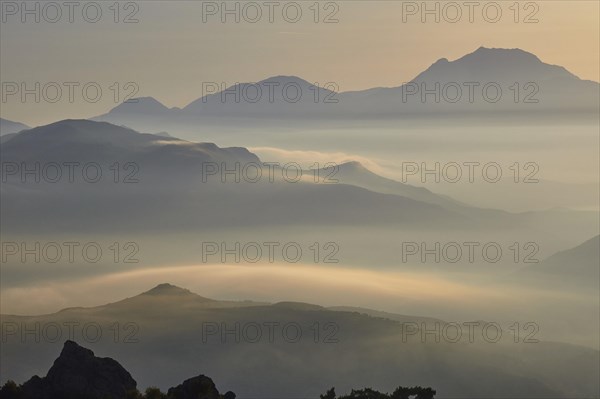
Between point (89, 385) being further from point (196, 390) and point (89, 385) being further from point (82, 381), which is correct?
point (196, 390)

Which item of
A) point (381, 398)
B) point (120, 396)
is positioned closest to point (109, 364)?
point (120, 396)

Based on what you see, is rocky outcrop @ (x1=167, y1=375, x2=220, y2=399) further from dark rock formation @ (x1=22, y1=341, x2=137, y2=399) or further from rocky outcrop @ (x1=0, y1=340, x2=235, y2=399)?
dark rock formation @ (x1=22, y1=341, x2=137, y2=399)

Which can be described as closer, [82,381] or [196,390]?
[196,390]

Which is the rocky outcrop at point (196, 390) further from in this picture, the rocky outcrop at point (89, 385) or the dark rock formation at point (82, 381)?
the dark rock formation at point (82, 381)

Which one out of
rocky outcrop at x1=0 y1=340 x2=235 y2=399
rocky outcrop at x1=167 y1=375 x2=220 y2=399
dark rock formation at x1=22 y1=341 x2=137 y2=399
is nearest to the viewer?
rocky outcrop at x1=167 y1=375 x2=220 y2=399

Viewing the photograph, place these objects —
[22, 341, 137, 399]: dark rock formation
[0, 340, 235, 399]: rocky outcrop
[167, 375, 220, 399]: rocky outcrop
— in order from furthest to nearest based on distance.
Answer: [22, 341, 137, 399]: dark rock formation → [0, 340, 235, 399]: rocky outcrop → [167, 375, 220, 399]: rocky outcrop

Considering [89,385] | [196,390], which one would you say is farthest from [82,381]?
[196,390]

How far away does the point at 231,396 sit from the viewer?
350 ft

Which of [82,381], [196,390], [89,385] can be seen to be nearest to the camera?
[196,390]

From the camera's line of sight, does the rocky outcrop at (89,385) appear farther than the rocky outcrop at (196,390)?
Yes

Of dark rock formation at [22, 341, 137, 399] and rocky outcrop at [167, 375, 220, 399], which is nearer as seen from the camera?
rocky outcrop at [167, 375, 220, 399]

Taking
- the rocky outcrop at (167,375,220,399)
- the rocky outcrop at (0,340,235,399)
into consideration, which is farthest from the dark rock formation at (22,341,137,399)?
the rocky outcrop at (167,375,220,399)

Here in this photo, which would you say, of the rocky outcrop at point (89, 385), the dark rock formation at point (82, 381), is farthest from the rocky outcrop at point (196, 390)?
the dark rock formation at point (82, 381)

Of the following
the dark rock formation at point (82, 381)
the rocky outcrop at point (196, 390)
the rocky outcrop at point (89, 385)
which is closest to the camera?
the rocky outcrop at point (196, 390)
